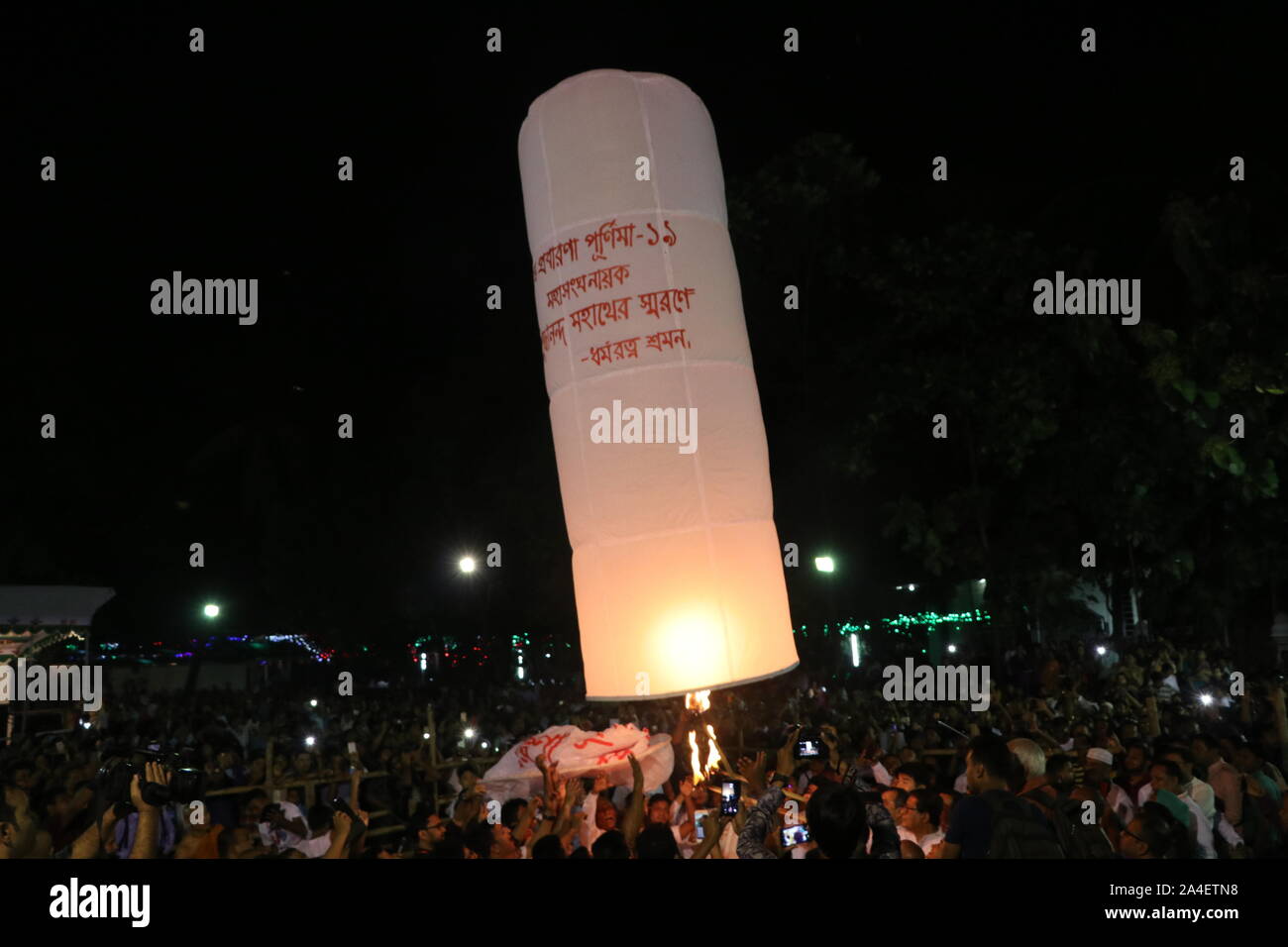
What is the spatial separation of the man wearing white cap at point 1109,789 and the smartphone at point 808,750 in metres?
2.21

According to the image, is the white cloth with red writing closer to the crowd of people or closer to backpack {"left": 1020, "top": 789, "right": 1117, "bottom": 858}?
the crowd of people

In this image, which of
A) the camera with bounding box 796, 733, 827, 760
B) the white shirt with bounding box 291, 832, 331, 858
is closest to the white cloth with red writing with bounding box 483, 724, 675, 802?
the camera with bounding box 796, 733, 827, 760

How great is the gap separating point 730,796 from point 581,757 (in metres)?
2.91

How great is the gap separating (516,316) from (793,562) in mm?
8591

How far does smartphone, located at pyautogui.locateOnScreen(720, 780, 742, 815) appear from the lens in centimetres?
725

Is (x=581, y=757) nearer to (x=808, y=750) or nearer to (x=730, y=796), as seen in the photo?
(x=808, y=750)

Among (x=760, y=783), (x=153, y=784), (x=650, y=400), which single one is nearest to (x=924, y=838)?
(x=760, y=783)

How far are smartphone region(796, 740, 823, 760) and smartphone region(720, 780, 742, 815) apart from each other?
2170 millimetres

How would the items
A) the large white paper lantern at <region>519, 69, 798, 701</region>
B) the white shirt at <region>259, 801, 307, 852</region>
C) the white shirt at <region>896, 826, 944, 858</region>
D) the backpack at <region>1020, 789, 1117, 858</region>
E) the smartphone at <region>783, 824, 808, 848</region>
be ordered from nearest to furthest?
the backpack at <region>1020, 789, 1117, 858</region> < the smartphone at <region>783, 824, 808, 848</region> < the white shirt at <region>896, 826, 944, 858</region> < the large white paper lantern at <region>519, 69, 798, 701</region> < the white shirt at <region>259, 801, 307, 852</region>

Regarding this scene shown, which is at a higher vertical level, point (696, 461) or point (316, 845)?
point (696, 461)

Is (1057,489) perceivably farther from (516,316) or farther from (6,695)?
(6,695)

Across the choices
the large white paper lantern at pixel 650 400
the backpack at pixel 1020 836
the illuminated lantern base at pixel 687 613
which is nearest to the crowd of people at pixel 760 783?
the backpack at pixel 1020 836

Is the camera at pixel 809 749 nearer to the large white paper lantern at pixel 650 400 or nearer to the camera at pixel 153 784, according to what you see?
the large white paper lantern at pixel 650 400

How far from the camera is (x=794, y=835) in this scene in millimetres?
6070
